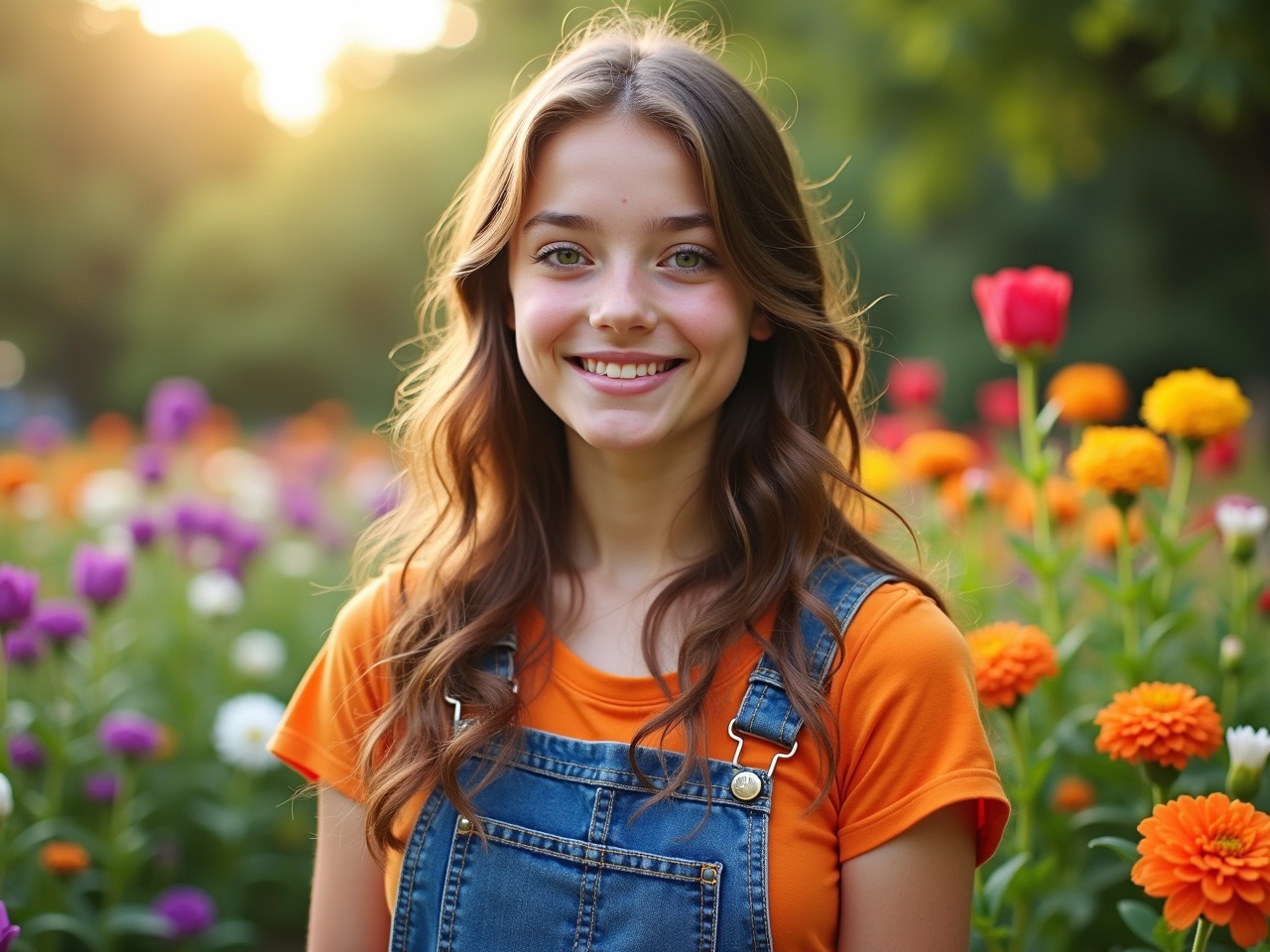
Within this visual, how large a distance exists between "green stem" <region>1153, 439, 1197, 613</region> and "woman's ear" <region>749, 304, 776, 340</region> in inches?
38.1

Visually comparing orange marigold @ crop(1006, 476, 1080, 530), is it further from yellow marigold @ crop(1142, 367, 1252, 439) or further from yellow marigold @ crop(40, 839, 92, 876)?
yellow marigold @ crop(40, 839, 92, 876)

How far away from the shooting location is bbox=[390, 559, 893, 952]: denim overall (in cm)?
150

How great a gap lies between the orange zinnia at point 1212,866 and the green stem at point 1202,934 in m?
0.06

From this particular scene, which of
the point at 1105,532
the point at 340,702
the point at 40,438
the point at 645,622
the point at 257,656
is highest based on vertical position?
the point at 40,438

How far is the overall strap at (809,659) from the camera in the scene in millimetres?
1549

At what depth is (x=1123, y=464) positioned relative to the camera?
216 cm

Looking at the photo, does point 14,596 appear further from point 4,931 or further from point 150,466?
point 150,466

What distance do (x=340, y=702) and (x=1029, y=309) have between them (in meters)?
1.42

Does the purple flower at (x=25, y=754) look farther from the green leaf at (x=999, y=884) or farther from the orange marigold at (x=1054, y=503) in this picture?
the orange marigold at (x=1054, y=503)

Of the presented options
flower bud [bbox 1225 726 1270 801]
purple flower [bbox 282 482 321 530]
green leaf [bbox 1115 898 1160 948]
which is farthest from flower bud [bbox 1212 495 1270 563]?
purple flower [bbox 282 482 321 530]

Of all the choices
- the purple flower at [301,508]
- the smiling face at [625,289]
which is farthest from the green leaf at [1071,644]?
the purple flower at [301,508]

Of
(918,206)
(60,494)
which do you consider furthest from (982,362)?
(60,494)

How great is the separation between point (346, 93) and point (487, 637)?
19770 millimetres

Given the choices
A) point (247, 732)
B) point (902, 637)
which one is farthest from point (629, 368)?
point (247, 732)
